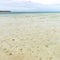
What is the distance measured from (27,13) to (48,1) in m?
1.00

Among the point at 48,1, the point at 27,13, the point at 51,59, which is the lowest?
the point at 51,59

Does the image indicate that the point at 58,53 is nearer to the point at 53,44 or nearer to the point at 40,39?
the point at 53,44

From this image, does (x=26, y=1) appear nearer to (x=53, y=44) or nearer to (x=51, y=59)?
(x=53, y=44)

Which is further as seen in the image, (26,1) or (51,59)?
(26,1)

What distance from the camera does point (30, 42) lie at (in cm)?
262

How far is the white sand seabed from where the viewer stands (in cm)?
219

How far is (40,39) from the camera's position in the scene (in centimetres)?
278

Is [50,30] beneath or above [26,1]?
beneath

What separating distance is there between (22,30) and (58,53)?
1206 mm

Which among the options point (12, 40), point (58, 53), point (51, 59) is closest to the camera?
point (51, 59)

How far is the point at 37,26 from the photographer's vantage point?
3.59 metres

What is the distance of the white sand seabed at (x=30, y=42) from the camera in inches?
86.2

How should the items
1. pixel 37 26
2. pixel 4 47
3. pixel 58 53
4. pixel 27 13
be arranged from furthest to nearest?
pixel 27 13, pixel 37 26, pixel 4 47, pixel 58 53

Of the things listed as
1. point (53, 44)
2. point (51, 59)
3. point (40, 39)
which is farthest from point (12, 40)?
point (51, 59)
